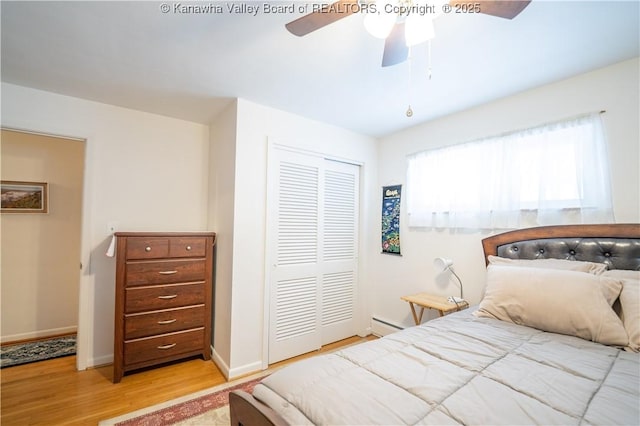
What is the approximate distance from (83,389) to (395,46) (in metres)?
3.26

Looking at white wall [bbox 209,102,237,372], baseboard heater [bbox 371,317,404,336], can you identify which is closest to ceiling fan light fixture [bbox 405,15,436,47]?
white wall [bbox 209,102,237,372]

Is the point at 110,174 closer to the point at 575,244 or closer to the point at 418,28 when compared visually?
the point at 418,28

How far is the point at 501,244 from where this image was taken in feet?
7.25

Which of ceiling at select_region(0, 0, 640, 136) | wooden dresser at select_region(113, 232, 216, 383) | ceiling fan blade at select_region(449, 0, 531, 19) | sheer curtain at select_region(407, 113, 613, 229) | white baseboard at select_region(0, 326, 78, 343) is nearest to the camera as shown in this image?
ceiling fan blade at select_region(449, 0, 531, 19)

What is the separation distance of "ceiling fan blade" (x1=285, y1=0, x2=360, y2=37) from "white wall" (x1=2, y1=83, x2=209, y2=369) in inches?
86.7

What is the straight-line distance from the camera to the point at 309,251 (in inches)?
111

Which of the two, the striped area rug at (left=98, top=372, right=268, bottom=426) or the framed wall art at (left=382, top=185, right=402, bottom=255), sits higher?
the framed wall art at (left=382, top=185, right=402, bottom=255)

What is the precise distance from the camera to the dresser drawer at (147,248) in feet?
7.43

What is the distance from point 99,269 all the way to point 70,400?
104 centimetres

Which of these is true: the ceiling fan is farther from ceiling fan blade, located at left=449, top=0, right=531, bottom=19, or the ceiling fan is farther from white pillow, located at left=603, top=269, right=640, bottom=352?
white pillow, located at left=603, top=269, right=640, bottom=352

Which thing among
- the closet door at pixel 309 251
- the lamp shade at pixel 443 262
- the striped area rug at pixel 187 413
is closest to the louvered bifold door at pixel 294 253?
the closet door at pixel 309 251

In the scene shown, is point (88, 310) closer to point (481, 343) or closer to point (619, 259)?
point (481, 343)

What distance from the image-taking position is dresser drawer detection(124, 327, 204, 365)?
2248 mm

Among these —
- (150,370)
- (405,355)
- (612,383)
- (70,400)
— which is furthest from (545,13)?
(70,400)
